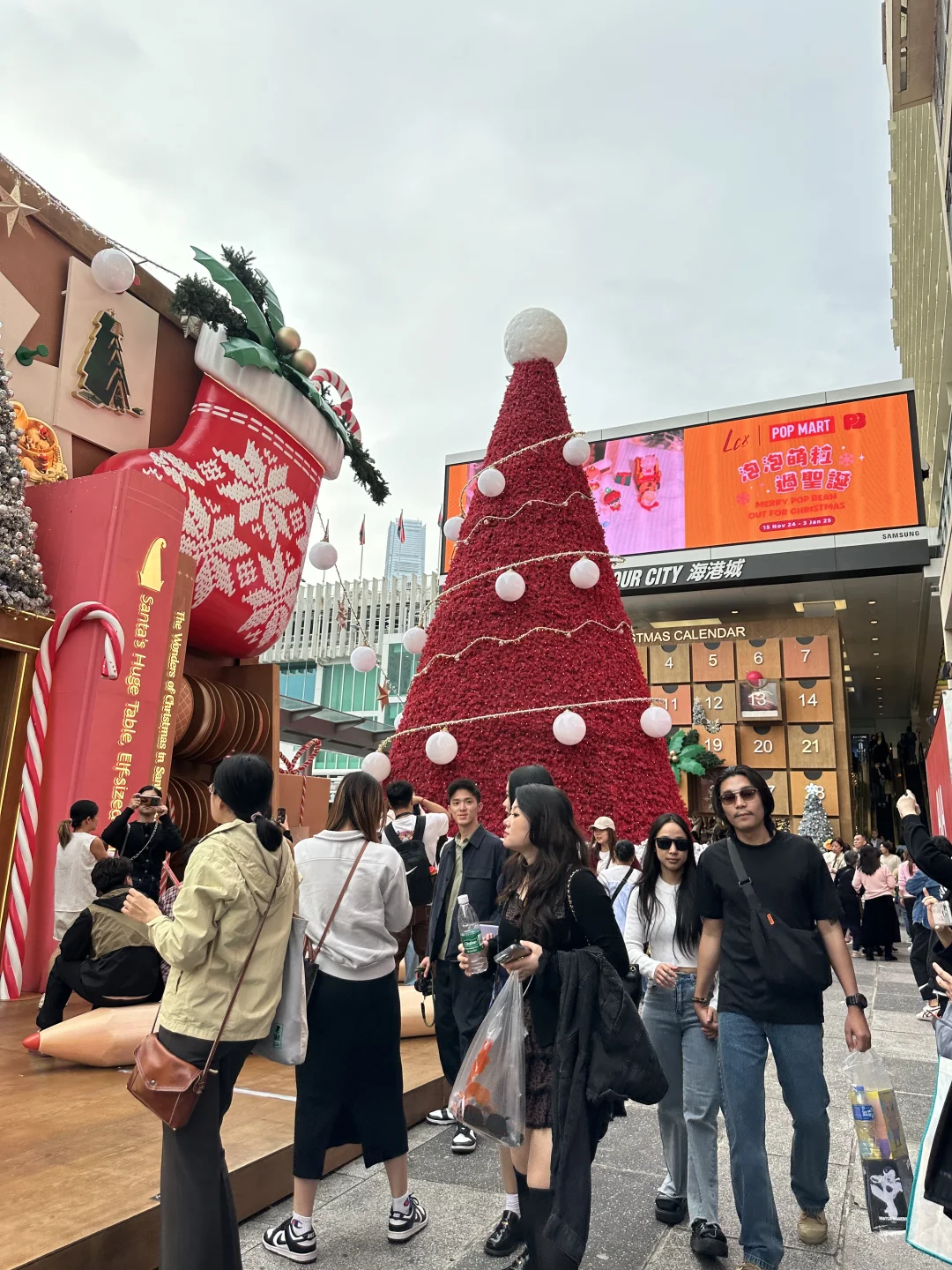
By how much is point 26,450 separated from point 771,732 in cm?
2509

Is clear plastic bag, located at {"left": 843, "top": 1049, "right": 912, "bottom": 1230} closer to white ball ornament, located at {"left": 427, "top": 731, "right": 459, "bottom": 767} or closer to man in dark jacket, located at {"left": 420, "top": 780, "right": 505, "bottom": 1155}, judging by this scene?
man in dark jacket, located at {"left": 420, "top": 780, "right": 505, "bottom": 1155}

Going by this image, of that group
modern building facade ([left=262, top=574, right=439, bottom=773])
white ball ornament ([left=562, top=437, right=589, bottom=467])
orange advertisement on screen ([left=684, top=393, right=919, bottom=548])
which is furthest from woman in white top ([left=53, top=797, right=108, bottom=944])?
modern building facade ([left=262, top=574, right=439, bottom=773])

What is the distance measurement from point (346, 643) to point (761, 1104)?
39.5 metres

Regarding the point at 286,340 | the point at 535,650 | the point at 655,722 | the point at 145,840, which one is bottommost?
the point at 145,840

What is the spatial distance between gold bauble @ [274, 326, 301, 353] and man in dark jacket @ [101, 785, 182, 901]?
554 cm

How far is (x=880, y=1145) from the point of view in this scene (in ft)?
8.64

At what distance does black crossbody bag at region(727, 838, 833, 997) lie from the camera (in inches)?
108

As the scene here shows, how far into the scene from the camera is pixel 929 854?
2941 mm

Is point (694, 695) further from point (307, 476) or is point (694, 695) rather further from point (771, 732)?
point (307, 476)

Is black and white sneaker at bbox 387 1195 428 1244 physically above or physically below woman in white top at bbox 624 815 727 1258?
below

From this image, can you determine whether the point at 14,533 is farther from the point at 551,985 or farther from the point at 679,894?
the point at 551,985

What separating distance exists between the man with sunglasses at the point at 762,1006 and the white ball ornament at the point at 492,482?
25.3 ft

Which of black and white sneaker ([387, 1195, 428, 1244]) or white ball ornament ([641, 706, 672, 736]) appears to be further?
white ball ornament ([641, 706, 672, 736])

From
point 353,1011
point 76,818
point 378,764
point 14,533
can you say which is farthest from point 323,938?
point 378,764
